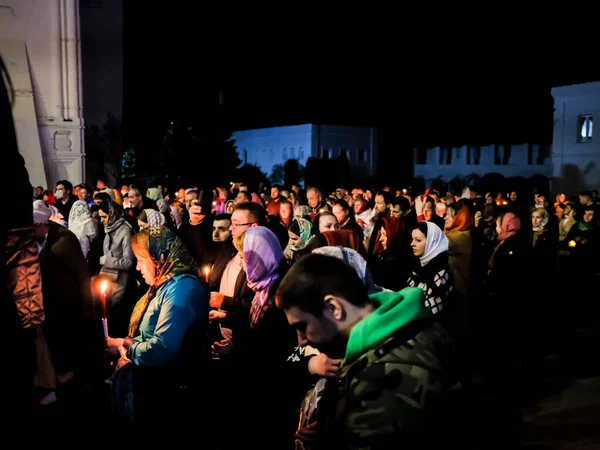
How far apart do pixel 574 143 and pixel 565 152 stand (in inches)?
21.7

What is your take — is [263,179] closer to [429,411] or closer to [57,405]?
[57,405]

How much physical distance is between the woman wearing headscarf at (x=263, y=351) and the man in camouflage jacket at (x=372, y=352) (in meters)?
2.07

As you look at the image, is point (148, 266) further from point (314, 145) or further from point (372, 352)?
point (314, 145)

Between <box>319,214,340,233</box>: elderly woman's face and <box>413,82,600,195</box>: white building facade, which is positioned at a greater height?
<box>413,82,600,195</box>: white building facade

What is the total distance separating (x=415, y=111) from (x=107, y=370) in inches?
1470

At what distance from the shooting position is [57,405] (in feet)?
16.9

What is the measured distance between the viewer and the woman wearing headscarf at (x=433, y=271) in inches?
193

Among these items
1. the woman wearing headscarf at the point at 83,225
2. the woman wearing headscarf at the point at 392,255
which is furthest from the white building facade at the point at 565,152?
the woman wearing headscarf at the point at 83,225

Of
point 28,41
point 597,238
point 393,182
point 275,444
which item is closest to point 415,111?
point 393,182

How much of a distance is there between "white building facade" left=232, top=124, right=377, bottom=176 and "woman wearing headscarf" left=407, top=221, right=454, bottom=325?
100 ft

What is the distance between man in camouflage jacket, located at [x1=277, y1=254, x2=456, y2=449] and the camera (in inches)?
72.1

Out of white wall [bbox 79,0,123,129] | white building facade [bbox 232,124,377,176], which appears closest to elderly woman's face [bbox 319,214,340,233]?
white wall [bbox 79,0,123,129]

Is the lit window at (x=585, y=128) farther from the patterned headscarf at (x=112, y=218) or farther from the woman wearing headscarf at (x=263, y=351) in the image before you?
the woman wearing headscarf at (x=263, y=351)

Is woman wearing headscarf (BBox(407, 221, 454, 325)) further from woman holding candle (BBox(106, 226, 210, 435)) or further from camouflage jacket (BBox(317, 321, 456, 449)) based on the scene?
camouflage jacket (BBox(317, 321, 456, 449))
